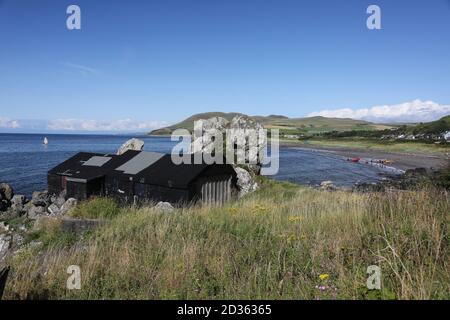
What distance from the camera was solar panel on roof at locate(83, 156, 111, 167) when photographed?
20.4 metres

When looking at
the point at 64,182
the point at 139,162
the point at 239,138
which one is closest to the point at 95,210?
the point at 139,162

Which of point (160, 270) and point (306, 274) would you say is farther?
point (160, 270)

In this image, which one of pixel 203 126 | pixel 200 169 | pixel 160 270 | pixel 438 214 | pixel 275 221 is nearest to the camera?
pixel 160 270

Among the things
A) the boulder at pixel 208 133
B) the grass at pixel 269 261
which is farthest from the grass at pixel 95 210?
the boulder at pixel 208 133

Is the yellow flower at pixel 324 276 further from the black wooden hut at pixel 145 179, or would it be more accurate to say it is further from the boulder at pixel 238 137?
the boulder at pixel 238 137

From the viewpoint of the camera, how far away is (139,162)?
59.8 feet

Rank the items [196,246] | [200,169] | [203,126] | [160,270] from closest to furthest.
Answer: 1. [160,270]
2. [196,246]
3. [200,169]
4. [203,126]

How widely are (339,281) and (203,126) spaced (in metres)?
23.6

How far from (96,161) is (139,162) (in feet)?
14.0

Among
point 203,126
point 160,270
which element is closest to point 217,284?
point 160,270

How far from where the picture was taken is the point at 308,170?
4838 cm

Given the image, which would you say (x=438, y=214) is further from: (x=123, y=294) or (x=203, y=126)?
(x=203, y=126)

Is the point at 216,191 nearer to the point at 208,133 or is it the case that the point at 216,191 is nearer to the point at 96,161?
the point at 96,161

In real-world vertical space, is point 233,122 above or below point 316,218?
above
